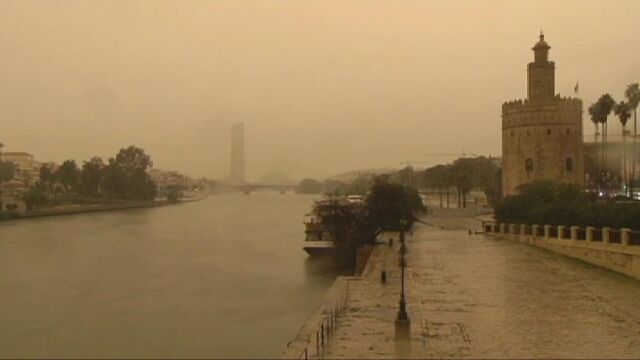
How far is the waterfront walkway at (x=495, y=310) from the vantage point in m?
11.1

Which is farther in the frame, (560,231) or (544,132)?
(544,132)

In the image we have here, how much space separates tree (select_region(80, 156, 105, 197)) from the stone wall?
69.7 m

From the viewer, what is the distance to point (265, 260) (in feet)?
103

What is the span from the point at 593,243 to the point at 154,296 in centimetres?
1293

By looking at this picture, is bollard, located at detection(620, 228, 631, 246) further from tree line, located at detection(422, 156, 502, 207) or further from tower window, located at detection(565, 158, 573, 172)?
tree line, located at detection(422, 156, 502, 207)

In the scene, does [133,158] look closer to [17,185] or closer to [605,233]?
[17,185]

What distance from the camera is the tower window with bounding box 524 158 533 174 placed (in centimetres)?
3772

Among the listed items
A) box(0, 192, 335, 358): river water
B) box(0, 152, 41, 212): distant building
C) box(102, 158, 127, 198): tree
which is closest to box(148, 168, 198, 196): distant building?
box(0, 152, 41, 212): distant building

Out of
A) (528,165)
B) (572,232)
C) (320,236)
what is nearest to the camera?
(572,232)

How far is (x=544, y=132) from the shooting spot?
37562 mm

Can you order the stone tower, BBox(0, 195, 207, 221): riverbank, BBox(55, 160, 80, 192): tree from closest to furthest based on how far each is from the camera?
the stone tower → BBox(0, 195, 207, 221): riverbank → BBox(55, 160, 80, 192): tree

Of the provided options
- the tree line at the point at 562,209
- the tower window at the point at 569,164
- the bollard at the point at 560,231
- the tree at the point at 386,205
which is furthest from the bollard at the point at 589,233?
the tower window at the point at 569,164

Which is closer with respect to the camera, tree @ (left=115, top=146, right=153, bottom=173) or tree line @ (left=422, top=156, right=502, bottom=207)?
tree line @ (left=422, top=156, right=502, bottom=207)

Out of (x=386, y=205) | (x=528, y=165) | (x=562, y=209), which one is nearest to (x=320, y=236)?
(x=386, y=205)
